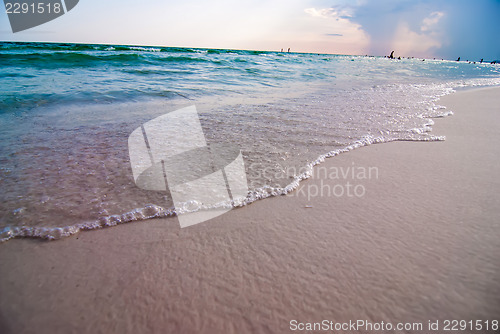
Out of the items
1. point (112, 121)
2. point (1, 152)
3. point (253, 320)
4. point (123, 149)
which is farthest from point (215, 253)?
point (112, 121)

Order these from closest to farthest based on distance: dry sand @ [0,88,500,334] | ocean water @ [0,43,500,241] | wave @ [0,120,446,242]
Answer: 1. dry sand @ [0,88,500,334]
2. wave @ [0,120,446,242]
3. ocean water @ [0,43,500,241]

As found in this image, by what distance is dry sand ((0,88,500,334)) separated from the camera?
1063 mm

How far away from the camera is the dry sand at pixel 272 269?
1.06 m

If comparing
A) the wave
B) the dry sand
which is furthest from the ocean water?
the dry sand

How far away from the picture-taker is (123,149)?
2.77 metres

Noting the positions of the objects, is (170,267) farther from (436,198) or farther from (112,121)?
(112,121)

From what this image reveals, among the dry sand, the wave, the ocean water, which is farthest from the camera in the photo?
the ocean water

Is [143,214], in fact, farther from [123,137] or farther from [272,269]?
[123,137]

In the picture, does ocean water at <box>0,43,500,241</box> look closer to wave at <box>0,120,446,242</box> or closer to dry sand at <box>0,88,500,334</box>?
wave at <box>0,120,446,242</box>

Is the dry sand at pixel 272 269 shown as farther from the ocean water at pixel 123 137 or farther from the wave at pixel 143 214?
the ocean water at pixel 123 137

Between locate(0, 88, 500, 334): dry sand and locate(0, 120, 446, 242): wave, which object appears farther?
locate(0, 120, 446, 242): wave

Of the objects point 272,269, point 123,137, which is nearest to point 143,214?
point 272,269

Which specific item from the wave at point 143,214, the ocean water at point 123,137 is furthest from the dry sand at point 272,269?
the ocean water at point 123,137

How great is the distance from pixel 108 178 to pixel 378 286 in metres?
2.18
